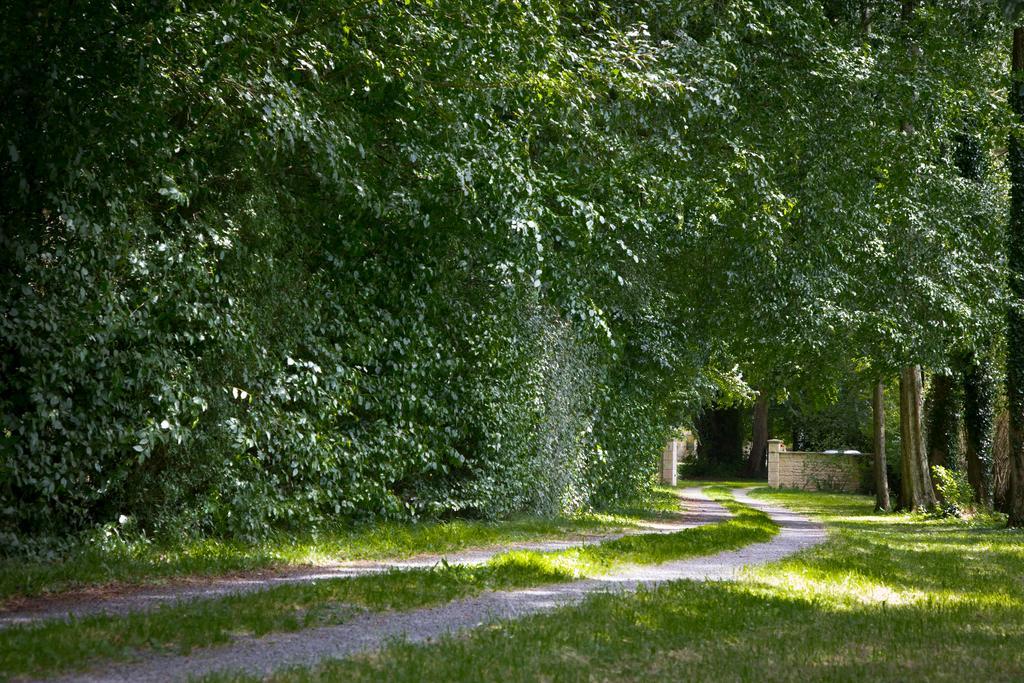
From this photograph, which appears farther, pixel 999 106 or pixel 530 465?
pixel 999 106

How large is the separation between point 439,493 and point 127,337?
5851 millimetres

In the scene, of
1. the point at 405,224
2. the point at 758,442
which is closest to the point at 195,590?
the point at 405,224

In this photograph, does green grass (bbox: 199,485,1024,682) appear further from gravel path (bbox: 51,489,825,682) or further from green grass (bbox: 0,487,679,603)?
green grass (bbox: 0,487,679,603)

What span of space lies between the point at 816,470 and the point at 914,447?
21.3m

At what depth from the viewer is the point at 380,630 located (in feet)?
19.6

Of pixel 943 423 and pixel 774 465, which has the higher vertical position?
pixel 943 423

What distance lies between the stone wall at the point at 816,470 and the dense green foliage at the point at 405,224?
2583 centimetres

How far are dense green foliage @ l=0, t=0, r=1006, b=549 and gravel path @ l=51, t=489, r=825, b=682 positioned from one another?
9.71ft

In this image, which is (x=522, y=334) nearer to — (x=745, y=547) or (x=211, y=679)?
(x=745, y=547)

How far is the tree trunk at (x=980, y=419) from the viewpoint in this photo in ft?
70.5

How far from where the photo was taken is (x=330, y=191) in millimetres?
9773

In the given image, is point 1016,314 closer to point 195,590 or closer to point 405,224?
point 405,224

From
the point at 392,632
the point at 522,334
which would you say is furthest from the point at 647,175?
the point at 392,632

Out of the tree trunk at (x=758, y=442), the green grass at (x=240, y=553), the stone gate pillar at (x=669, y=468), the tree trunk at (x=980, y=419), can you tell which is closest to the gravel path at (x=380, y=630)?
the green grass at (x=240, y=553)
